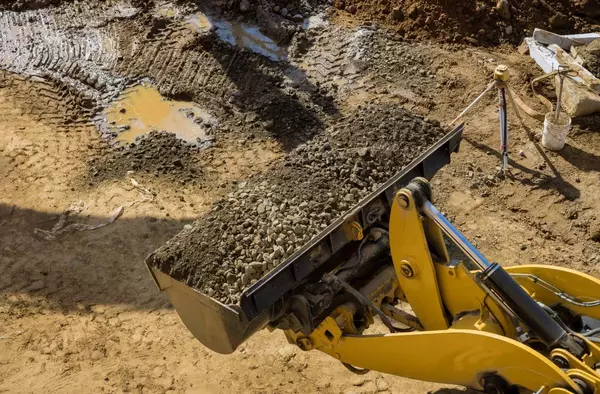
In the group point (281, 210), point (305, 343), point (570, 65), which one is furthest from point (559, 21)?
point (305, 343)

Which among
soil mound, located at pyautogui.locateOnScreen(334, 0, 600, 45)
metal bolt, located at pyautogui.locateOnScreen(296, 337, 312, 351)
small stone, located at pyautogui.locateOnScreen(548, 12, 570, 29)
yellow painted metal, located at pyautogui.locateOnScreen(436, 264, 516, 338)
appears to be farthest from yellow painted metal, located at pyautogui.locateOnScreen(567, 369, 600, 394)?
small stone, located at pyautogui.locateOnScreen(548, 12, 570, 29)

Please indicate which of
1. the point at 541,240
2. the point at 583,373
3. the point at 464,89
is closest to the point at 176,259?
the point at 583,373

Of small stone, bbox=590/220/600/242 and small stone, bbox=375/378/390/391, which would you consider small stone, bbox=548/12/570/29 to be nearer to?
small stone, bbox=590/220/600/242

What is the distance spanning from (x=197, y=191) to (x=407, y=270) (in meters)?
4.09

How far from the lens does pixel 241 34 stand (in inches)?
405

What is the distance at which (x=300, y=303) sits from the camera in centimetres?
421

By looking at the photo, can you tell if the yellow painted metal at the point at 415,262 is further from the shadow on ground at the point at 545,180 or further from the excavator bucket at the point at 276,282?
the shadow on ground at the point at 545,180

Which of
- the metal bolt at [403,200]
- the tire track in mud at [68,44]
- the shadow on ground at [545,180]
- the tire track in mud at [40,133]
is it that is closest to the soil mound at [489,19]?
the shadow on ground at [545,180]

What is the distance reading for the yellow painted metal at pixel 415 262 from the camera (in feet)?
12.6

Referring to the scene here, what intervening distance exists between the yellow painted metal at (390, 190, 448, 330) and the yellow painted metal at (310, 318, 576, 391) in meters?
0.29

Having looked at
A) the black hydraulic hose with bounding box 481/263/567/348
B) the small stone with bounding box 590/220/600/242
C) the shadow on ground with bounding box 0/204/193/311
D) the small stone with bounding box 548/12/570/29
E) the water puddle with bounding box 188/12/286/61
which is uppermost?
the small stone with bounding box 548/12/570/29

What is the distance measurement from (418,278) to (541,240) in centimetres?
314

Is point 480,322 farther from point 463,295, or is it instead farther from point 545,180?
point 545,180

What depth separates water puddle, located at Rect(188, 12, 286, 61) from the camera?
988cm
